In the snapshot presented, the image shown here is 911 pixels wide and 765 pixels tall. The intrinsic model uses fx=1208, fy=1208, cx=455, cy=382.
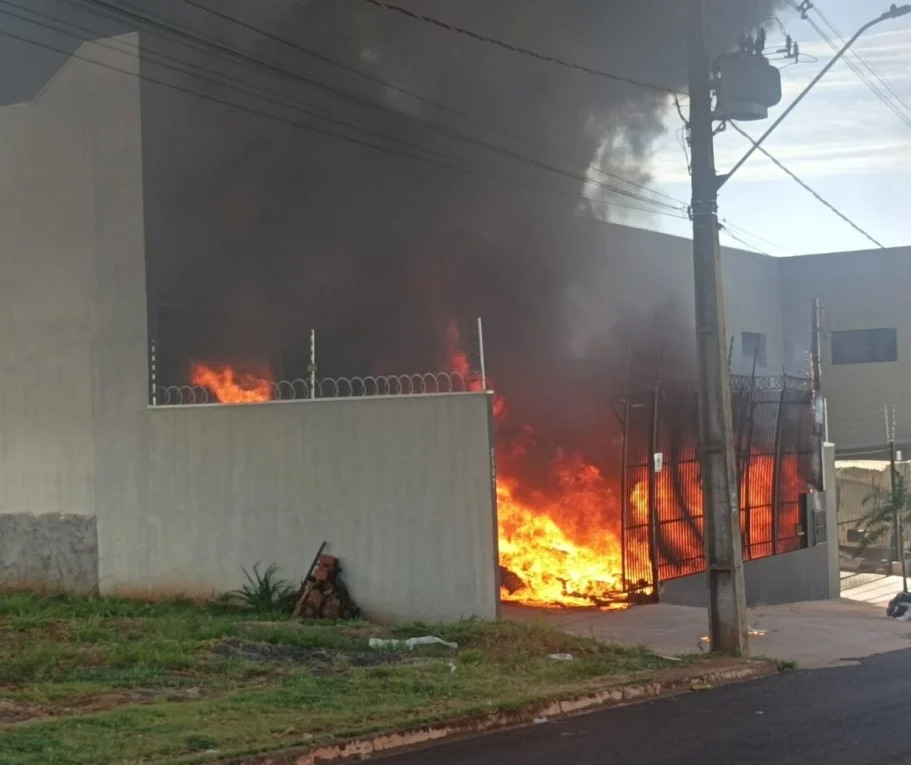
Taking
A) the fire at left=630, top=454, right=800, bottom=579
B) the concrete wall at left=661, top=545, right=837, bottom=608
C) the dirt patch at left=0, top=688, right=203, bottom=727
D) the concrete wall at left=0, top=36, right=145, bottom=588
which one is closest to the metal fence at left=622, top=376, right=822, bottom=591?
the fire at left=630, top=454, right=800, bottom=579

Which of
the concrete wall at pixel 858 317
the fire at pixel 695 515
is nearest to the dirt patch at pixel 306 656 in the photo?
the fire at pixel 695 515

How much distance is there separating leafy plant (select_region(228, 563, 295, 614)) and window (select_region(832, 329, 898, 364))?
2333 centimetres

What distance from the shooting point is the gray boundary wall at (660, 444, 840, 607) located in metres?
18.7

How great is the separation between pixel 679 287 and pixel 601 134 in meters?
5.47

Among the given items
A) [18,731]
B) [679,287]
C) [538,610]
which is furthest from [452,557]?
[679,287]

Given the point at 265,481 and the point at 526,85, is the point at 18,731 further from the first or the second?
the point at 526,85

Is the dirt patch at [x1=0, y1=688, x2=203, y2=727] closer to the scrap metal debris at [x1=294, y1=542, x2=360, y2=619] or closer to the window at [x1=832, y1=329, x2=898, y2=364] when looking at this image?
the scrap metal debris at [x1=294, y1=542, x2=360, y2=619]

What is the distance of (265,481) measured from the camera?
12.6m

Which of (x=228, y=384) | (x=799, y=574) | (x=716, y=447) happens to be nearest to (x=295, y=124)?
(x=228, y=384)

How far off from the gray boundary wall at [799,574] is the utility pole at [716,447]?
A: 20.1 ft

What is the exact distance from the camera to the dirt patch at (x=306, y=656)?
967 cm

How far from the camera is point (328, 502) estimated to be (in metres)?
12.2

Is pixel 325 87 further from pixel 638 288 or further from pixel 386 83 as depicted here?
pixel 638 288

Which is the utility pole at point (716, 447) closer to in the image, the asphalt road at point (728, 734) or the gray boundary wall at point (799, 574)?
the asphalt road at point (728, 734)
